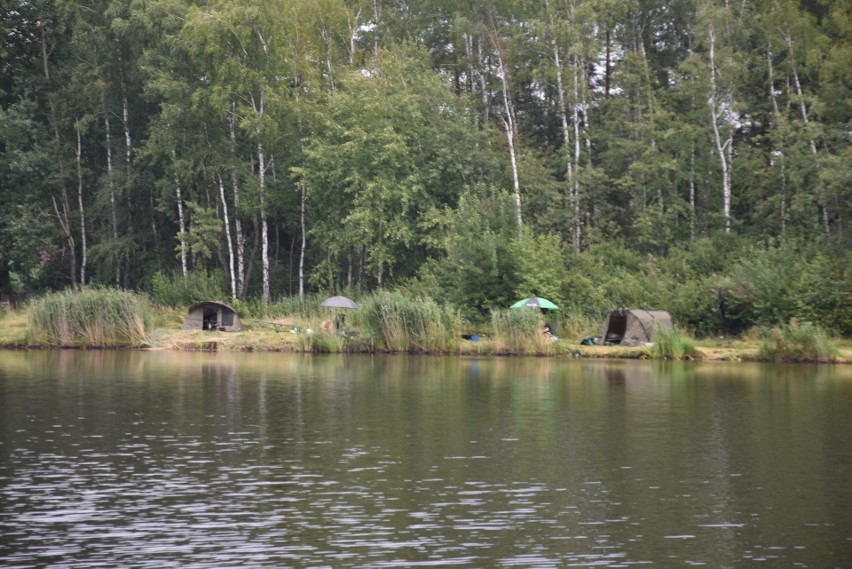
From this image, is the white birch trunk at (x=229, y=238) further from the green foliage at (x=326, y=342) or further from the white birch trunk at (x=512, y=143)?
the white birch trunk at (x=512, y=143)

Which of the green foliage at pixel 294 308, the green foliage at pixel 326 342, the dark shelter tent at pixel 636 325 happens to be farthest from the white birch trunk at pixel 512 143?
the green foliage at pixel 326 342

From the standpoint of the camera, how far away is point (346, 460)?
19922 mm

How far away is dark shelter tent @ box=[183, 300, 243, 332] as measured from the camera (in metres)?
53.0

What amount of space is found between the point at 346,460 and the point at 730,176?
141ft

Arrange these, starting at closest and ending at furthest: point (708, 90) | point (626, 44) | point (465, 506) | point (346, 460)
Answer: point (465, 506), point (346, 460), point (708, 90), point (626, 44)

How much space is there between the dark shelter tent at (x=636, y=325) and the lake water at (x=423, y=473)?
37.2 ft

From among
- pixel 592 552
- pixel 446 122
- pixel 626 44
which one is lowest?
pixel 592 552

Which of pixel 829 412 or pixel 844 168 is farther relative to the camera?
pixel 844 168

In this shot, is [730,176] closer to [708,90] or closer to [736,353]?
[708,90]

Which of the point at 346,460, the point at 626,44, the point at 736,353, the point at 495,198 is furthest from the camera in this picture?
the point at 626,44

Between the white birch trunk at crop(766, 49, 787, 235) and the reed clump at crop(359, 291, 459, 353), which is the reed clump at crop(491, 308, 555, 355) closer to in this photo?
the reed clump at crop(359, 291, 459, 353)

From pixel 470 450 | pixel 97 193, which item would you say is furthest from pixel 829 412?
pixel 97 193

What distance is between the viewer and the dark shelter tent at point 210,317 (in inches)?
2088

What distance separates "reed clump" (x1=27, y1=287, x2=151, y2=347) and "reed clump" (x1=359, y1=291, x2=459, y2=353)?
10.1m
